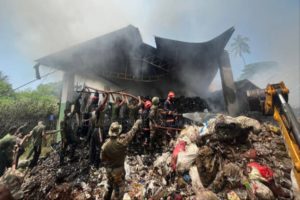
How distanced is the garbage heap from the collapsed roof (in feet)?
17.9

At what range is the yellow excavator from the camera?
2.67 metres

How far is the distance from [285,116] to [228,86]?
24.9 ft

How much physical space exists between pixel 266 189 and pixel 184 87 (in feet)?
33.9

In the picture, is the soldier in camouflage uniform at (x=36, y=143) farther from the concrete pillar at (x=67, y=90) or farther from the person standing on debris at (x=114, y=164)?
the person standing on debris at (x=114, y=164)

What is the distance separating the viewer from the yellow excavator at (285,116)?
105 inches

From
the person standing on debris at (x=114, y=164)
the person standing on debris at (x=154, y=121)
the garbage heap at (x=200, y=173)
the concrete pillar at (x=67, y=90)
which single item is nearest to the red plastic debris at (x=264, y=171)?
the garbage heap at (x=200, y=173)

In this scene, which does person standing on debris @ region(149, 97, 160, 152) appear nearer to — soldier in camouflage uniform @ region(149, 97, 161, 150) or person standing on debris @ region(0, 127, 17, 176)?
soldier in camouflage uniform @ region(149, 97, 161, 150)

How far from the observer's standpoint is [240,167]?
14.5 feet

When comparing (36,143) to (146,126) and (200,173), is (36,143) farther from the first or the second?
(200,173)

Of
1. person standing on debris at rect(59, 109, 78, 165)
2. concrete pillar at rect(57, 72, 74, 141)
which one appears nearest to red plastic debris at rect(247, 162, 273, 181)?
person standing on debris at rect(59, 109, 78, 165)

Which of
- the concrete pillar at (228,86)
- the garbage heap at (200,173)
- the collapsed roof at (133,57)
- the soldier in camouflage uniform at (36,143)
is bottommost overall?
the garbage heap at (200,173)

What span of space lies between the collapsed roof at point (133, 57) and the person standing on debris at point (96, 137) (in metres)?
4.46

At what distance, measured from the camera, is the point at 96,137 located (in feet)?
20.5

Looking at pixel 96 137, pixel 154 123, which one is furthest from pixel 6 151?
pixel 154 123
